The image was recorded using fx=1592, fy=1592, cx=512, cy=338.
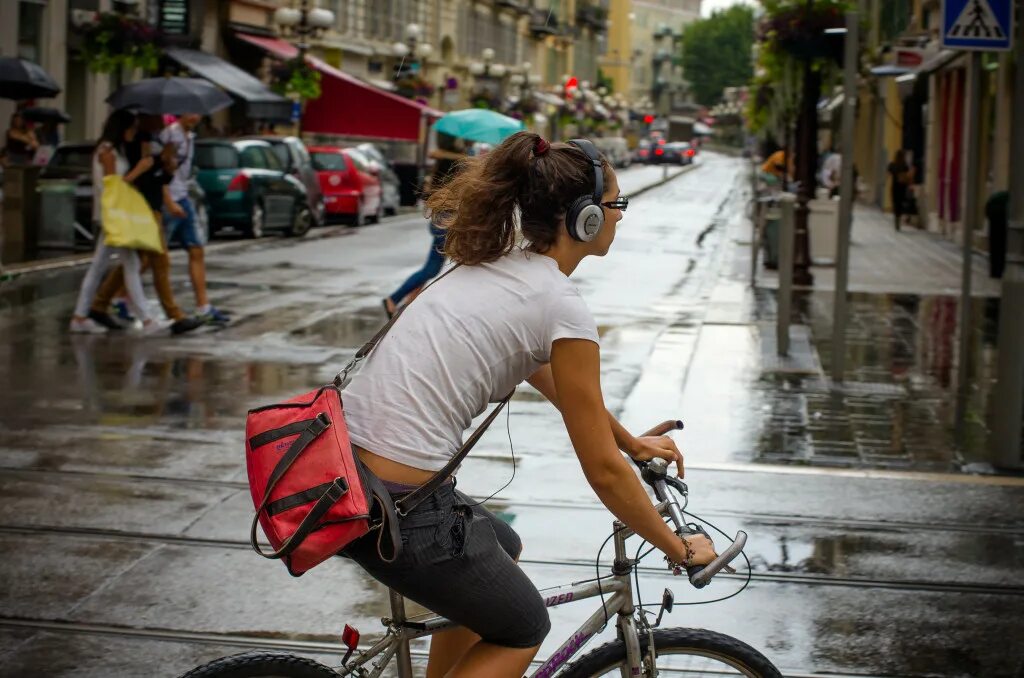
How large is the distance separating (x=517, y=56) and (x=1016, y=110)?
64782 millimetres

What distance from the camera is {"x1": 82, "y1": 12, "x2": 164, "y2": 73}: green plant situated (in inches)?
1091

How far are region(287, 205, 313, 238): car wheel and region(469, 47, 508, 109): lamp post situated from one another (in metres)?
28.7

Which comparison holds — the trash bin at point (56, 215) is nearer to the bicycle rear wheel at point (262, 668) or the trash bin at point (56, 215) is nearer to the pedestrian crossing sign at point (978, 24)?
the pedestrian crossing sign at point (978, 24)

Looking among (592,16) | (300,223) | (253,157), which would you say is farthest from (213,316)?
(592,16)

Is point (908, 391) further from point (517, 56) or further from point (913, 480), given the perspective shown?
point (517, 56)

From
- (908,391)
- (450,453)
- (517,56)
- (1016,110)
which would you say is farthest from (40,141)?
(517,56)

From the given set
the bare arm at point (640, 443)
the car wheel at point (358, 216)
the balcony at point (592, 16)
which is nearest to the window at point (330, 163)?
the car wheel at point (358, 216)

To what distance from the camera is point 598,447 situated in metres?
3.02

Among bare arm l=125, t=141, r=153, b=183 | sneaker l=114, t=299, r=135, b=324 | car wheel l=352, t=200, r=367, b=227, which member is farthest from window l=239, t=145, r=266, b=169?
bare arm l=125, t=141, r=153, b=183

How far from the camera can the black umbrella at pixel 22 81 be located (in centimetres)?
2053

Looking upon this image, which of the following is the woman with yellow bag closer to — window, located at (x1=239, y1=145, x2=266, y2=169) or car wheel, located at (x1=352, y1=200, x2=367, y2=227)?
window, located at (x1=239, y1=145, x2=266, y2=169)

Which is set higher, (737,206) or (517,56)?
(517,56)

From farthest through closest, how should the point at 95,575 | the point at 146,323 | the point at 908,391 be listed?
the point at 146,323, the point at 908,391, the point at 95,575

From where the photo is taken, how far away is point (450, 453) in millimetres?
3105
